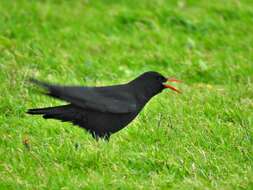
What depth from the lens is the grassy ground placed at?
5.50m

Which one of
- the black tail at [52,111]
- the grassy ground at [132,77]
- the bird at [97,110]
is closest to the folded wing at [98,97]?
the bird at [97,110]

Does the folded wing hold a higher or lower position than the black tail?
higher

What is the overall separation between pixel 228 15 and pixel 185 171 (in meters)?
5.64

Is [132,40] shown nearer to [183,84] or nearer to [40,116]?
[183,84]

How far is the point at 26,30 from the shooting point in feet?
30.9

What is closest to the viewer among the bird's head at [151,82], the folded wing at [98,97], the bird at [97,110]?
the folded wing at [98,97]

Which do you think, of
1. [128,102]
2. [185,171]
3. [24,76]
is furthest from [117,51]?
[185,171]

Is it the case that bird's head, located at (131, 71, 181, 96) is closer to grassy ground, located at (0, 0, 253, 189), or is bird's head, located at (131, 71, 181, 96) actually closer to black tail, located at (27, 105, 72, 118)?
grassy ground, located at (0, 0, 253, 189)

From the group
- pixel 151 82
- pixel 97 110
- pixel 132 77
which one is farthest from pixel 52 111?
pixel 132 77

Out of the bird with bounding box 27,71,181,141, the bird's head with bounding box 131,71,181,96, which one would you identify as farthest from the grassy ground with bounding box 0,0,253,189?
the bird's head with bounding box 131,71,181,96

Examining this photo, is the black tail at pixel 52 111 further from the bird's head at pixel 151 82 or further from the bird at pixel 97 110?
the bird's head at pixel 151 82

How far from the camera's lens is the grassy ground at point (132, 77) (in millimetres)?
5504

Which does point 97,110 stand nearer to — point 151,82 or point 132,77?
point 151,82

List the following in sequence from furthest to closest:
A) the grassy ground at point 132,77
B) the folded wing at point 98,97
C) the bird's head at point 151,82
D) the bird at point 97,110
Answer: the bird's head at point 151,82
the bird at point 97,110
the folded wing at point 98,97
the grassy ground at point 132,77
